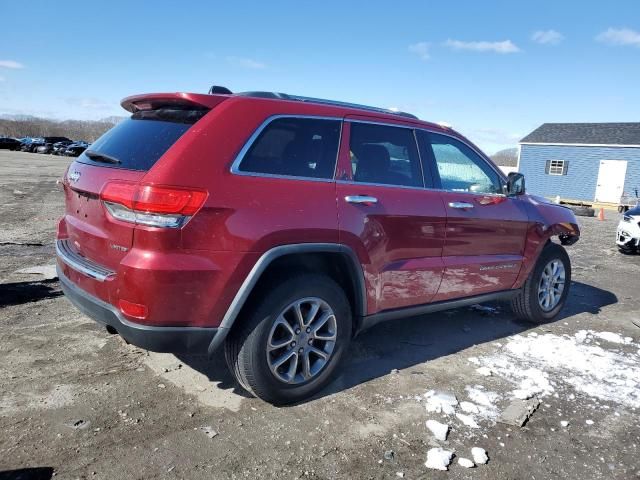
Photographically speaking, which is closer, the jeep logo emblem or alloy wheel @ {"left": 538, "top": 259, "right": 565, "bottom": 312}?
the jeep logo emblem

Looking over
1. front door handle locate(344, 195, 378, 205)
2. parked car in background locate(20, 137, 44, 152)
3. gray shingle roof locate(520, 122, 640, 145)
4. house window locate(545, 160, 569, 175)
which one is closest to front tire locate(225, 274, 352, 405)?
front door handle locate(344, 195, 378, 205)

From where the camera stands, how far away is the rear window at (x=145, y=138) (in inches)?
116

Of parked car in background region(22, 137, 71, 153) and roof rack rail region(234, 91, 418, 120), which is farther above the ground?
roof rack rail region(234, 91, 418, 120)

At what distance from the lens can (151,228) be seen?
2.66 metres

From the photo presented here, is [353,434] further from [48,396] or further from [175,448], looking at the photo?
[48,396]

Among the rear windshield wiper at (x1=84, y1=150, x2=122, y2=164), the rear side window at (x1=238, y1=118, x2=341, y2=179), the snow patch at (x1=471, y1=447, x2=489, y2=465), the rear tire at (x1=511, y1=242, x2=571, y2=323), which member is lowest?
the snow patch at (x1=471, y1=447, x2=489, y2=465)

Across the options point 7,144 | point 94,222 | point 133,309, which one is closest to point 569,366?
point 133,309

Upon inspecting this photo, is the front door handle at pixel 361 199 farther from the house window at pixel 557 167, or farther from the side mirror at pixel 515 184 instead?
the house window at pixel 557 167

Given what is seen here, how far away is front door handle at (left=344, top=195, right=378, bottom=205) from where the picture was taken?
132 inches

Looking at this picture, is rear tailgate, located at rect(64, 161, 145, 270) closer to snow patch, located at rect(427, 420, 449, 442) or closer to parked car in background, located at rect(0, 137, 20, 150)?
snow patch, located at rect(427, 420, 449, 442)

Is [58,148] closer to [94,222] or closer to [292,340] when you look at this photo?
[94,222]

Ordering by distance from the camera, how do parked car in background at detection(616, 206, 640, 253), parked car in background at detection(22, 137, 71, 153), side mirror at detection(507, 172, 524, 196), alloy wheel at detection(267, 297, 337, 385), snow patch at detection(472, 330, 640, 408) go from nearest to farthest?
alloy wheel at detection(267, 297, 337, 385) < snow patch at detection(472, 330, 640, 408) < side mirror at detection(507, 172, 524, 196) < parked car in background at detection(616, 206, 640, 253) < parked car in background at detection(22, 137, 71, 153)

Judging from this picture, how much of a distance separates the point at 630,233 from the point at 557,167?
79.6ft

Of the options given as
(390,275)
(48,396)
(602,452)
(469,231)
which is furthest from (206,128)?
(602,452)
